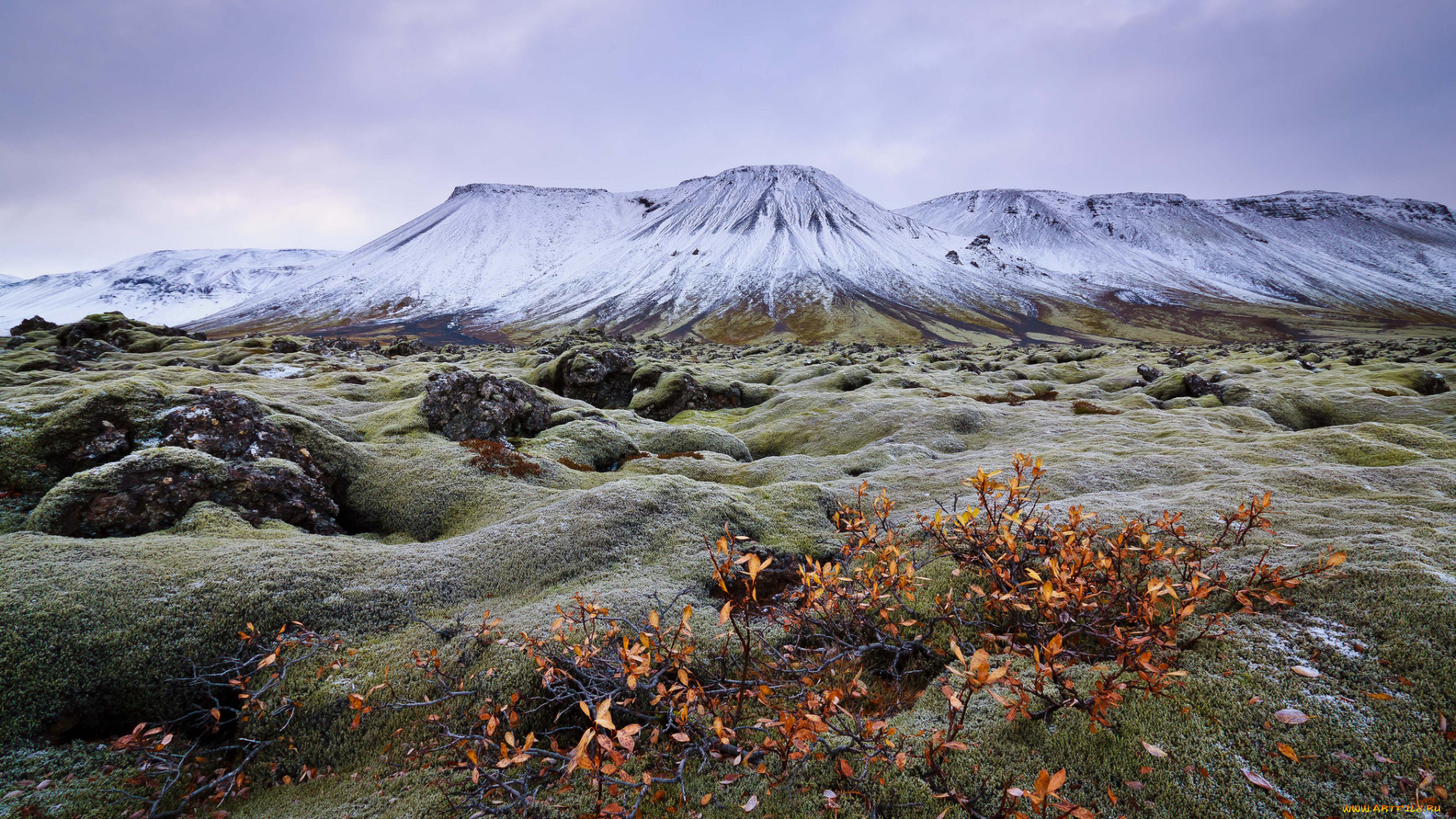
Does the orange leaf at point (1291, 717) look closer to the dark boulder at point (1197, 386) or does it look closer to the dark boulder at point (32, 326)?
the dark boulder at point (1197, 386)

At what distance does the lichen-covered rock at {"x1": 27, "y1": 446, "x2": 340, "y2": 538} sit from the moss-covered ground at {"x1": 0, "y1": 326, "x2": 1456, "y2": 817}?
26.8 inches

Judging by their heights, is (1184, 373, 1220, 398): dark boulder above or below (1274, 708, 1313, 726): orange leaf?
below

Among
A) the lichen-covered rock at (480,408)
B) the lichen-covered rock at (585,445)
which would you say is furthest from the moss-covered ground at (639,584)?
the lichen-covered rock at (480,408)

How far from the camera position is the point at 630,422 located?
990 inches

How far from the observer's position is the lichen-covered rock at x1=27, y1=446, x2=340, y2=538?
951cm

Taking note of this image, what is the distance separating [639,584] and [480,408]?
12.9 m

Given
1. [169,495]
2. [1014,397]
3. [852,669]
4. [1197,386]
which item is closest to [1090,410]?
[1014,397]

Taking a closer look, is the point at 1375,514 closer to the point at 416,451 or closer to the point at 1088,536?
the point at 1088,536

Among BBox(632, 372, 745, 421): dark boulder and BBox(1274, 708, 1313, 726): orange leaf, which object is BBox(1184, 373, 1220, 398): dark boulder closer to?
BBox(632, 372, 745, 421): dark boulder

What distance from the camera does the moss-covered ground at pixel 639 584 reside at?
4.98m

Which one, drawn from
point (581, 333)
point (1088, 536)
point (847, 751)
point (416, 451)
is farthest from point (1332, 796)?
point (581, 333)

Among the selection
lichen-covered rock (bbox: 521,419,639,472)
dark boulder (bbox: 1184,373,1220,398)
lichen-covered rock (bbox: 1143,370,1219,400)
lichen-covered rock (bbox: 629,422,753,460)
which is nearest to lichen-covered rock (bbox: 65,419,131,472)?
lichen-covered rock (bbox: 521,419,639,472)

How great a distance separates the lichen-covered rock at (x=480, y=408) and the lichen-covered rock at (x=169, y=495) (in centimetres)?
609

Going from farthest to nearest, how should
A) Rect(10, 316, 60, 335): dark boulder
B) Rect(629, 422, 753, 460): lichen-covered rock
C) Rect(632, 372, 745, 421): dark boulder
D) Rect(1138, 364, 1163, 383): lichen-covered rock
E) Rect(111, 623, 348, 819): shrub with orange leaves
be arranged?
Rect(10, 316, 60, 335): dark boulder → Rect(1138, 364, 1163, 383): lichen-covered rock → Rect(632, 372, 745, 421): dark boulder → Rect(629, 422, 753, 460): lichen-covered rock → Rect(111, 623, 348, 819): shrub with orange leaves
